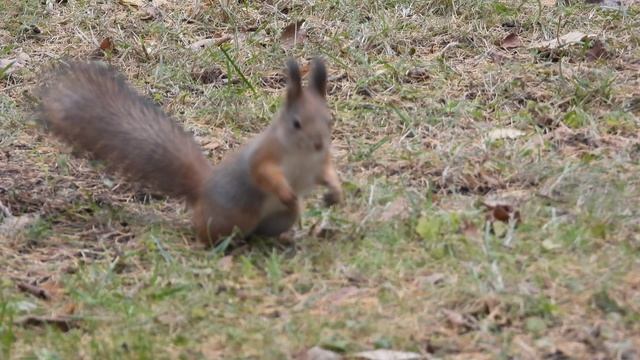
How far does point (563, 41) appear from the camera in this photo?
5754 millimetres

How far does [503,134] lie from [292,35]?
1608 millimetres

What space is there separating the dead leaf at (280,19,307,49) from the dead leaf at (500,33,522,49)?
0.98 metres

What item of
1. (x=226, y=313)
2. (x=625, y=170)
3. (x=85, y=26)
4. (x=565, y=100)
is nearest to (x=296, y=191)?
(x=226, y=313)

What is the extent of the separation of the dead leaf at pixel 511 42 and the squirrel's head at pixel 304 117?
219 centimetres

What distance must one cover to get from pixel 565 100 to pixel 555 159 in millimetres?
632

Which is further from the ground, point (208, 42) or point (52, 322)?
point (208, 42)

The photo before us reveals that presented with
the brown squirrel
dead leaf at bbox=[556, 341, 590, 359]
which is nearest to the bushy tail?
the brown squirrel

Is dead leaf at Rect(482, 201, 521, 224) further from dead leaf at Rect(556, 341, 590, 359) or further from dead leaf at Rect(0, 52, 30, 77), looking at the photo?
dead leaf at Rect(0, 52, 30, 77)

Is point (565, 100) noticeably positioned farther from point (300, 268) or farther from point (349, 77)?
point (300, 268)

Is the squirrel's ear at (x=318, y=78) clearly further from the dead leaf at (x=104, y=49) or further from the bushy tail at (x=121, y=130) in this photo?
the dead leaf at (x=104, y=49)

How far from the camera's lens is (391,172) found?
15.3 ft

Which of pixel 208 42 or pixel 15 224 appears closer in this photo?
pixel 15 224

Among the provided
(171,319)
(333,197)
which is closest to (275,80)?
(333,197)

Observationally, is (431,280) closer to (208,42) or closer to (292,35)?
(292,35)
